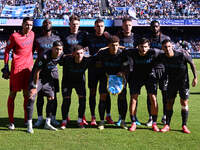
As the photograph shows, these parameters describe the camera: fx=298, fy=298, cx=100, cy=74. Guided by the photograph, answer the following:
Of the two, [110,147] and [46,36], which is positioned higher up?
[46,36]

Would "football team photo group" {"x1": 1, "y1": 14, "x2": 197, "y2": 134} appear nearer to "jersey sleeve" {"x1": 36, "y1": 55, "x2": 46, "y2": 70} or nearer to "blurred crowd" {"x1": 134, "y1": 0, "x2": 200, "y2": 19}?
"jersey sleeve" {"x1": 36, "y1": 55, "x2": 46, "y2": 70}

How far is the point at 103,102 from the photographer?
6855mm

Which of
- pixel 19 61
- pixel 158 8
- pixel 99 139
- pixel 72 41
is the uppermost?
pixel 158 8

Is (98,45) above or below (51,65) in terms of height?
above

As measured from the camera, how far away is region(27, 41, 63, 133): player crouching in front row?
6.38 metres

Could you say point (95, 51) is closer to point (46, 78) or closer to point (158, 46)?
point (46, 78)

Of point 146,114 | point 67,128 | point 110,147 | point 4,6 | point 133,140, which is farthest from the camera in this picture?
point 4,6

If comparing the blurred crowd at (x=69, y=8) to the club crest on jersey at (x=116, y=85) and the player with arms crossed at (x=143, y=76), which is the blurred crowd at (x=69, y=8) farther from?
the club crest on jersey at (x=116, y=85)

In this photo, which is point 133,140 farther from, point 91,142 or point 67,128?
point 67,128

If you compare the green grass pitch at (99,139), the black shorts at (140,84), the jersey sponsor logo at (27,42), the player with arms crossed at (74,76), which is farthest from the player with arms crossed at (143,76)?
the jersey sponsor logo at (27,42)

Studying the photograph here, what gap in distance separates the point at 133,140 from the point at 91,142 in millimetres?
838

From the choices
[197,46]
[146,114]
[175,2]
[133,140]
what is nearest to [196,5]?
[175,2]

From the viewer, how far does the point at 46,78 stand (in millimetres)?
6836

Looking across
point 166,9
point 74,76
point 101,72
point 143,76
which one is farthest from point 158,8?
point 74,76
